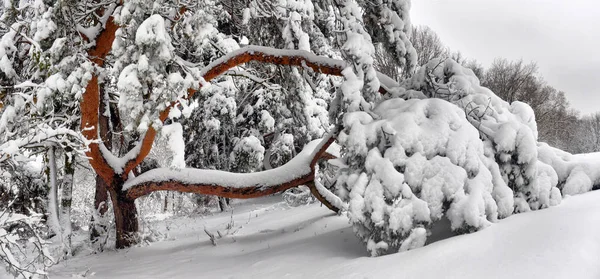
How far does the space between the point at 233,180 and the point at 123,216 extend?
233 cm

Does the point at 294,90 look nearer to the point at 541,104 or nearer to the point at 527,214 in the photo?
the point at 527,214

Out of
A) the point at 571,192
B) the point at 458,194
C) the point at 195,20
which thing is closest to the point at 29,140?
the point at 195,20

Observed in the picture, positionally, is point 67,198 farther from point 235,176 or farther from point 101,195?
point 235,176

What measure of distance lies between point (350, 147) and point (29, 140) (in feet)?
10.9

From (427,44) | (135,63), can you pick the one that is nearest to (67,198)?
(135,63)

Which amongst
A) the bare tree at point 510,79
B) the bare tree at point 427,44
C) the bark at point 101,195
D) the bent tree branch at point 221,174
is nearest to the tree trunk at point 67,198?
the bark at point 101,195

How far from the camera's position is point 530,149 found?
466 centimetres

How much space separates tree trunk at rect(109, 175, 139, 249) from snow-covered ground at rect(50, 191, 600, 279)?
0.26 metres

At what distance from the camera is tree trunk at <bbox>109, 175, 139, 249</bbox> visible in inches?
283

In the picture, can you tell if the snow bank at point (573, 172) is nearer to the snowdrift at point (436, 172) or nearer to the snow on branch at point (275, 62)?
the snowdrift at point (436, 172)

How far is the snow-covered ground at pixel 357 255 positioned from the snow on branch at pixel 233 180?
33.4 inches

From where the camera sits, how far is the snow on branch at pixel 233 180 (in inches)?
264

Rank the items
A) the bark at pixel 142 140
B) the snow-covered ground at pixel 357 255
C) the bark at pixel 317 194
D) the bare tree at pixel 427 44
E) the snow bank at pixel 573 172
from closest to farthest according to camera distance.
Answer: the snow-covered ground at pixel 357 255 < the snow bank at pixel 573 172 < the bark at pixel 142 140 < the bark at pixel 317 194 < the bare tree at pixel 427 44

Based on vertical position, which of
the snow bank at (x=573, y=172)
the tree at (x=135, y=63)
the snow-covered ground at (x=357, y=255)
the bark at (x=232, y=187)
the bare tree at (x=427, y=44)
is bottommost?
the snow-covered ground at (x=357, y=255)
